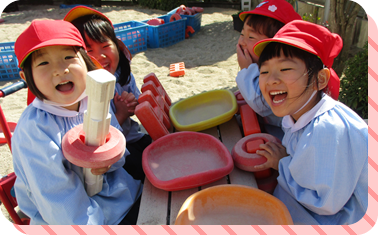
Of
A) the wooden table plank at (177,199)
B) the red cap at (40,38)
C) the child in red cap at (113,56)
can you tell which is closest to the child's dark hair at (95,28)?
the child in red cap at (113,56)

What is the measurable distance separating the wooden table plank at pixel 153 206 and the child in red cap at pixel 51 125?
221 millimetres

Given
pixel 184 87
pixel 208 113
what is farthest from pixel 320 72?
pixel 184 87

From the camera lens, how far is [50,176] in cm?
125

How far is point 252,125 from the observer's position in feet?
6.07

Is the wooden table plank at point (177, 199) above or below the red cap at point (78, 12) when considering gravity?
below

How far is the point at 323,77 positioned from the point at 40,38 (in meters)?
1.33

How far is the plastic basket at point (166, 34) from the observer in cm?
555

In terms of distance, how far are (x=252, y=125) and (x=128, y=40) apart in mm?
4046

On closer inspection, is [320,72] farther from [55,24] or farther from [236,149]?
[55,24]

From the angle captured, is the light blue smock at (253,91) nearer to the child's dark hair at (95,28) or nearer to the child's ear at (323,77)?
the child's ear at (323,77)

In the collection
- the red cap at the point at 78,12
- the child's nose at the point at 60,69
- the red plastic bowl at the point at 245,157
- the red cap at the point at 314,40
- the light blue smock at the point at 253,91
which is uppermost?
the red cap at the point at 78,12

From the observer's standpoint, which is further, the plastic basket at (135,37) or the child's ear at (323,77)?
the plastic basket at (135,37)

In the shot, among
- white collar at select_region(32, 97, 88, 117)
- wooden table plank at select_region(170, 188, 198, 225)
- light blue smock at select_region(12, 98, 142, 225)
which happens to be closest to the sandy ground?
light blue smock at select_region(12, 98, 142, 225)

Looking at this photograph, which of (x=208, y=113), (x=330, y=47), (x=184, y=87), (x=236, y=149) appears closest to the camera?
(x=330, y=47)
